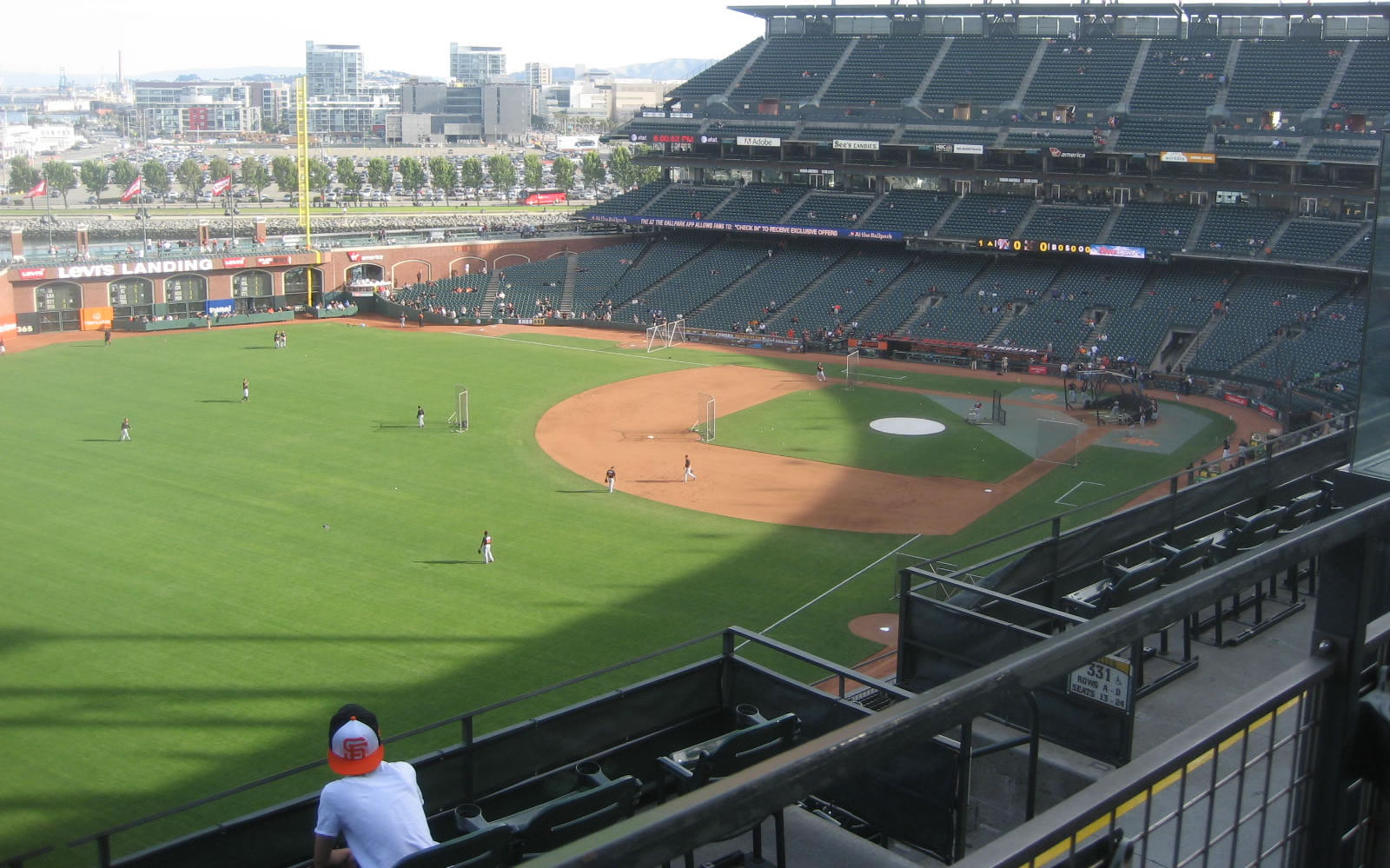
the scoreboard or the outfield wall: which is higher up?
the scoreboard

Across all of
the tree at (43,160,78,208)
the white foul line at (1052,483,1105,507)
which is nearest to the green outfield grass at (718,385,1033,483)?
the white foul line at (1052,483,1105,507)

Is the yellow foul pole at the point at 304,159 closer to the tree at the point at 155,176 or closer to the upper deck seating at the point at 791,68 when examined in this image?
the upper deck seating at the point at 791,68

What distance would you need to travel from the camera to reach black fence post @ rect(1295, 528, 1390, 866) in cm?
436

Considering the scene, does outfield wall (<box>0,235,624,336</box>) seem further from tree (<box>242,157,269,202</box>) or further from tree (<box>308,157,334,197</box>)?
tree (<box>242,157,269,202</box>)

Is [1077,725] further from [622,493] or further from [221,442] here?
[221,442]

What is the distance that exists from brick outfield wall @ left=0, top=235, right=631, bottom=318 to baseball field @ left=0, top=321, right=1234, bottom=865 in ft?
33.0

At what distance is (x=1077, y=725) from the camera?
43.7ft

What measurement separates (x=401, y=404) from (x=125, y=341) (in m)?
25.6

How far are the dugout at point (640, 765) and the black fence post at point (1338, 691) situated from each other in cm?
494

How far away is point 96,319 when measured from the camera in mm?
75688

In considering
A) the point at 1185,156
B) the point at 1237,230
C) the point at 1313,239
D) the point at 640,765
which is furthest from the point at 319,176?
the point at 640,765

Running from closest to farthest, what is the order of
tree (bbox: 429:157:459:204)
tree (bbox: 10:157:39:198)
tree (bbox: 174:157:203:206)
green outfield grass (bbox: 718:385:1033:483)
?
green outfield grass (bbox: 718:385:1033:483) < tree (bbox: 10:157:39:198) < tree (bbox: 174:157:203:206) < tree (bbox: 429:157:459:204)

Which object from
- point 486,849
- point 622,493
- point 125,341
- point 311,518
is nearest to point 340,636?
point 311,518

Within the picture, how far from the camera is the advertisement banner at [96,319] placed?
247 ft
